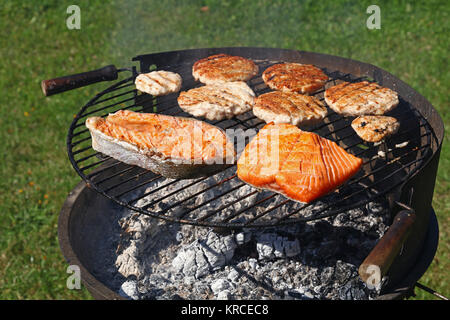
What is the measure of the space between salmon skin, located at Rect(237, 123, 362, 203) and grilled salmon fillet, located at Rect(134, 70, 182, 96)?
1.09m

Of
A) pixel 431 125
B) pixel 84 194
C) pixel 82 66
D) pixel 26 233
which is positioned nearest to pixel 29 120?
pixel 82 66

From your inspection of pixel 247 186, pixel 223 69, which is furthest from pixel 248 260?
pixel 223 69

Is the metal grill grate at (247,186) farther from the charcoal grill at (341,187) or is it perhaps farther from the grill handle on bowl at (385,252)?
the grill handle on bowl at (385,252)

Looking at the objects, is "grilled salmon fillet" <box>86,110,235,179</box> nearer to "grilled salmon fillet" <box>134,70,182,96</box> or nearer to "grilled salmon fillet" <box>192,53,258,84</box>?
"grilled salmon fillet" <box>134,70,182,96</box>

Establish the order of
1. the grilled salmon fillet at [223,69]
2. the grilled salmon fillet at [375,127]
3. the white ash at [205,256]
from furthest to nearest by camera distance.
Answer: the grilled salmon fillet at [223,69] → the white ash at [205,256] → the grilled salmon fillet at [375,127]

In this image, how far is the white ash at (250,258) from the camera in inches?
137

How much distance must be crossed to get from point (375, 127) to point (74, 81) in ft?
7.81

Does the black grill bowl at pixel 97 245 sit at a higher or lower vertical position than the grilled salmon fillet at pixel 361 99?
lower

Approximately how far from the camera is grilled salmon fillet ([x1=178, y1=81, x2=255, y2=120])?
143 inches

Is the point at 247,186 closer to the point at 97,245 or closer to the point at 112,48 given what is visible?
the point at 97,245

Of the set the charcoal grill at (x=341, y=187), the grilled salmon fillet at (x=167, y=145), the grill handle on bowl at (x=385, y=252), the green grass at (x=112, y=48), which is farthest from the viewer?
the green grass at (x=112, y=48)

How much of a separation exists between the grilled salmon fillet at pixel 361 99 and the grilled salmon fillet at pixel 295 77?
0.58 feet

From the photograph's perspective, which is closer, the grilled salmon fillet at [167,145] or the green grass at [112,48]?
the grilled salmon fillet at [167,145]

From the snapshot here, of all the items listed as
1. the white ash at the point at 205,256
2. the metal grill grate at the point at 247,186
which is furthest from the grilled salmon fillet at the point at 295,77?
the white ash at the point at 205,256
